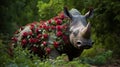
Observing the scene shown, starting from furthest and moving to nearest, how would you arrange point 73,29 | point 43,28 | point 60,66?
1. point 43,28
2. point 73,29
3. point 60,66

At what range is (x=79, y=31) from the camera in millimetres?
9602

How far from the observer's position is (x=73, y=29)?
9.96 metres

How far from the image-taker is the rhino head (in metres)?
9.22

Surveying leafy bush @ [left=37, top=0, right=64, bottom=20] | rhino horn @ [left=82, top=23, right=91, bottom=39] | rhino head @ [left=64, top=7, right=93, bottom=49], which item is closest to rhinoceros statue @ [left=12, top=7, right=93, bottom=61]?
rhino head @ [left=64, top=7, right=93, bottom=49]

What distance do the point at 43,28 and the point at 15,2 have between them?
4.30 m

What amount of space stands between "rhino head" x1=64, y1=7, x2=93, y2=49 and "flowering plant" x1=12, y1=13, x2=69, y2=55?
282 mm

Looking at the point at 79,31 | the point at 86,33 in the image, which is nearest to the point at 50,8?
the point at 79,31

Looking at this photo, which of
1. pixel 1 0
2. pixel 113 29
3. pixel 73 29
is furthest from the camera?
pixel 113 29

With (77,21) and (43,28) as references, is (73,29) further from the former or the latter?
(43,28)

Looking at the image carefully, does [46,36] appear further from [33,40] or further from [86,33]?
[86,33]

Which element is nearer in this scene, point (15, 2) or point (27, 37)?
point (15, 2)

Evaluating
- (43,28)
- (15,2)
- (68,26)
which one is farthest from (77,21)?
(15,2)

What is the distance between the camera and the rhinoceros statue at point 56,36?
10.1 meters

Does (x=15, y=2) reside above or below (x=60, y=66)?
above
